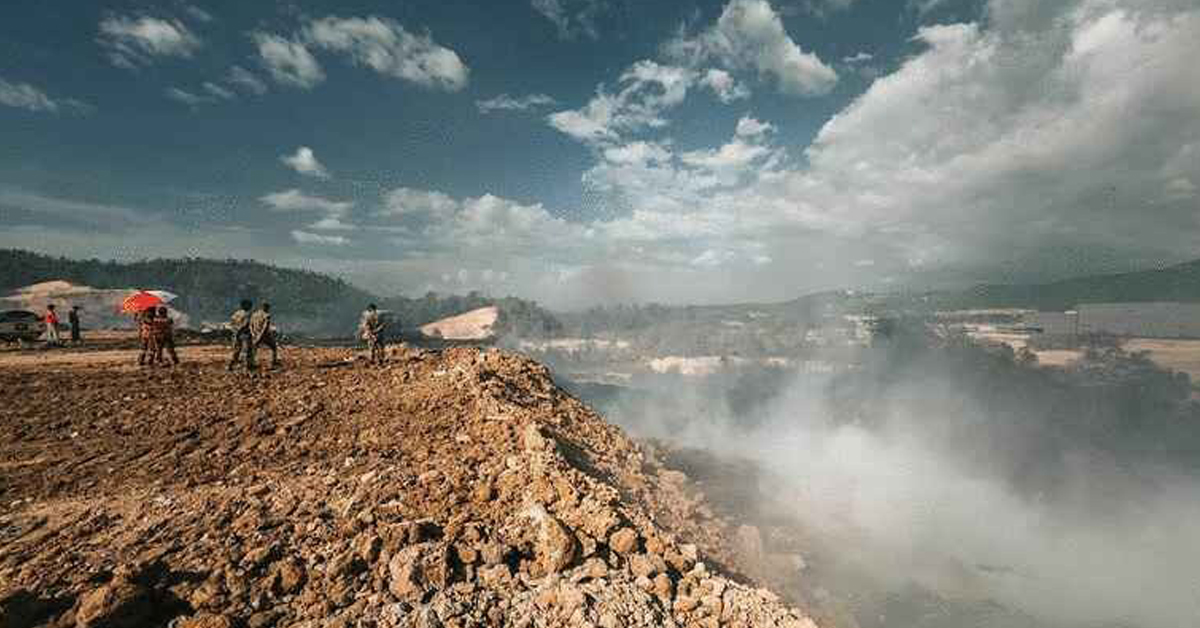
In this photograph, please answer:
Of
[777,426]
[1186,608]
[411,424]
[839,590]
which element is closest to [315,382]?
[411,424]

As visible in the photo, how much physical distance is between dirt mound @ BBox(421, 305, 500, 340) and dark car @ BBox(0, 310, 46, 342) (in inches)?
2434

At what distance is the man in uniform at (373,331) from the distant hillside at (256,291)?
56.0 meters

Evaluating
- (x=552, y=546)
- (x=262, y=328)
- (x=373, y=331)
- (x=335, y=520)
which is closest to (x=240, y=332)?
(x=262, y=328)

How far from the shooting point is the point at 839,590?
1069 cm

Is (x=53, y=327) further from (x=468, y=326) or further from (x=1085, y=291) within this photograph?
(x=1085, y=291)

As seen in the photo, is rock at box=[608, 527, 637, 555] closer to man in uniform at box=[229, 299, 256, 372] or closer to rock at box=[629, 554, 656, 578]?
rock at box=[629, 554, 656, 578]

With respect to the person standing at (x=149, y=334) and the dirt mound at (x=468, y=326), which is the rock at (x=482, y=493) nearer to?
the person standing at (x=149, y=334)

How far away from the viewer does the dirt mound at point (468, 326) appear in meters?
85.2

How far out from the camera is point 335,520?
17.6 ft

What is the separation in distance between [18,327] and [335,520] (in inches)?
942

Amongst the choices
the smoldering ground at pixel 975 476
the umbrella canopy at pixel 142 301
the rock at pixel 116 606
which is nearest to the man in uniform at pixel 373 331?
the rock at pixel 116 606

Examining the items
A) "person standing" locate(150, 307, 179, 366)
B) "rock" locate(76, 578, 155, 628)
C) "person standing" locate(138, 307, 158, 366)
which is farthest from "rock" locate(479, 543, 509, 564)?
"person standing" locate(138, 307, 158, 366)

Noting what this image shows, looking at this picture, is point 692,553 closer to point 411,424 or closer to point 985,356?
point 411,424

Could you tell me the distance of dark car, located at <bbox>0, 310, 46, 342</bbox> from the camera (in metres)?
18.8
